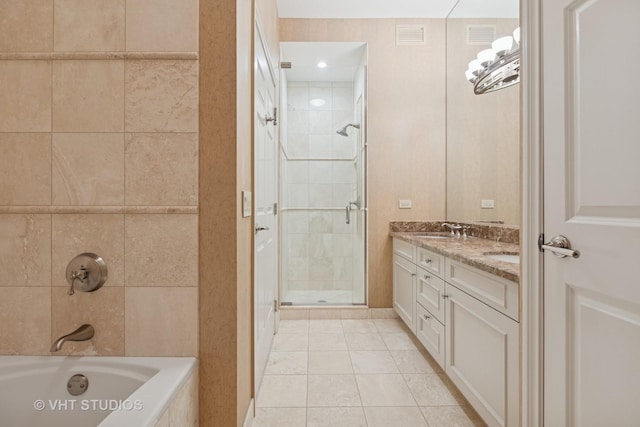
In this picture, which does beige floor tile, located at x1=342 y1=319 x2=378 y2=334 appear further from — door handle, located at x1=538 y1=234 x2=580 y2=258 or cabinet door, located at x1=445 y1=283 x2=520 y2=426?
door handle, located at x1=538 y1=234 x2=580 y2=258

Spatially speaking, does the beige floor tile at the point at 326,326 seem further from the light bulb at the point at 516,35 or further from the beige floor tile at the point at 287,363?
the light bulb at the point at 516,35

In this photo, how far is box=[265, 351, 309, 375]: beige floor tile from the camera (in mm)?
2316

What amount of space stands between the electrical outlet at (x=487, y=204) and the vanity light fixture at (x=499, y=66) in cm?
81

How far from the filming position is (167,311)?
1401 mm

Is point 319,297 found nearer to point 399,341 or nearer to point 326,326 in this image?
point 326,326

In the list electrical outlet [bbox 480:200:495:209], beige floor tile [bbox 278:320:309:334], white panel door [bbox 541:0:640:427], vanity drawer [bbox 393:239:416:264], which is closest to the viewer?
white panel door [bbox 541:0:640:427]

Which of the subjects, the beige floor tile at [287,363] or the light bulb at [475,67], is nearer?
the beige floor tile at [287,363]

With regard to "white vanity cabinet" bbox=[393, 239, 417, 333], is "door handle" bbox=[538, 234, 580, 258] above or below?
Answer: above

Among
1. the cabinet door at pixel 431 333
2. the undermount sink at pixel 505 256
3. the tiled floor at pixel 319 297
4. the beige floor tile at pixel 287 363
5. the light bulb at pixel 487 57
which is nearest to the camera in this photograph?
the undermount sink at pixel 505 256

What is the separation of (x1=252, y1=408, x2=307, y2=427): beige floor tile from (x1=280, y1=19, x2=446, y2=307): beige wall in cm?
175

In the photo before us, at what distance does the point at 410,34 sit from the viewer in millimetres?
3480

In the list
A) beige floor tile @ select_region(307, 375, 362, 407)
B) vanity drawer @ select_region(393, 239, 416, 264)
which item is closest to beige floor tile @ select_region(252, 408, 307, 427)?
beige floor tile @ select_region(307, 375, 362, 407)

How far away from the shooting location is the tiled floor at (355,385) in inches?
71.0
